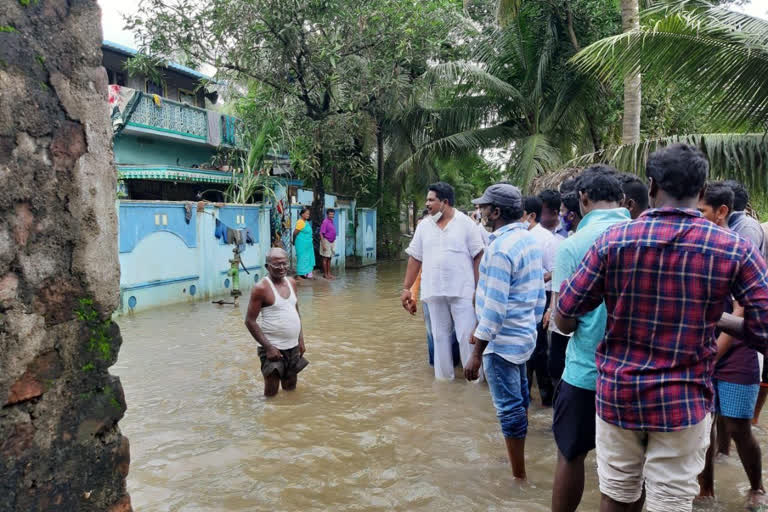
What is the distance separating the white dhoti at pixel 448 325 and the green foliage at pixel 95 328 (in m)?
3.41

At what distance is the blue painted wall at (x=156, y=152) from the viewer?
14680mm

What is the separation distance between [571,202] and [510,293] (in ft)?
4.80

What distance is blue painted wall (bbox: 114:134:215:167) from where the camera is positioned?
14680mm

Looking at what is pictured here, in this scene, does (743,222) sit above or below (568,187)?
below

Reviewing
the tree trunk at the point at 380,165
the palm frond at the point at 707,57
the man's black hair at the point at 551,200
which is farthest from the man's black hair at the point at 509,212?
the tree trunk at the point at 380,165

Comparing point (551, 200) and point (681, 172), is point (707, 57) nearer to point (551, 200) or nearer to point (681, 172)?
point (551, 200)

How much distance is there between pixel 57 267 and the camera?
2.12 meters

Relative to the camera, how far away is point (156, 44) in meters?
12.6

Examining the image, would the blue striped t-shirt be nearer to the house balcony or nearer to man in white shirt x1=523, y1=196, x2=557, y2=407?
man in white shirt x1=523, y1=196, x2=557, y2=407

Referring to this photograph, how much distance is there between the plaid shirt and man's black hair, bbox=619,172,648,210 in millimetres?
1111

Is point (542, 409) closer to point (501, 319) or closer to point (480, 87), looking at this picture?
point (501, 319)

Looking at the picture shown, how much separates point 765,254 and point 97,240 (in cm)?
365

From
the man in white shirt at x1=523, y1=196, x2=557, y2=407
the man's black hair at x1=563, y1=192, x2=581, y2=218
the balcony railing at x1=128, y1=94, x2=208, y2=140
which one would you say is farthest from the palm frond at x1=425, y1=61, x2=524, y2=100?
the man's black hair at x1=563, y1=192, x2=581, y2=218

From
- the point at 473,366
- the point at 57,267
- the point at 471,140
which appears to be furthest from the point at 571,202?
the point at 471,140
